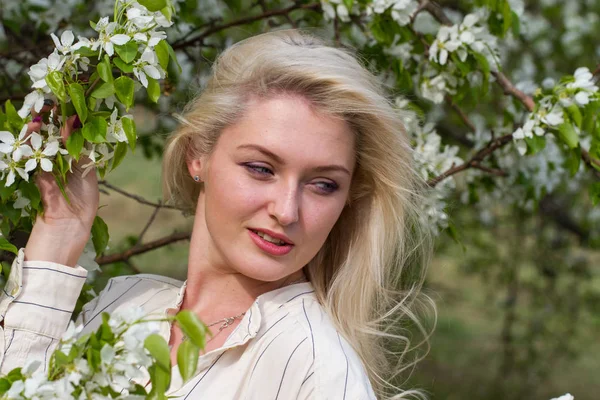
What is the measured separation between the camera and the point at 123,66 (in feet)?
5.83

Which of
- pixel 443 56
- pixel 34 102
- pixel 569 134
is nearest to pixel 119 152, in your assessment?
pixel 34 102

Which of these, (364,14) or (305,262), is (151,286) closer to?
(305,262)

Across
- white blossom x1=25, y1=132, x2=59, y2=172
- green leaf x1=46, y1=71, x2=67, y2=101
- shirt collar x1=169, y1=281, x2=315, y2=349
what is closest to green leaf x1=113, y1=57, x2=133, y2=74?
green leaf x1=46, y1=71, x2=67, y2=101

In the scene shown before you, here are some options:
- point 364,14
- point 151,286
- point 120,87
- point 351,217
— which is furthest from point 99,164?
point 364,14

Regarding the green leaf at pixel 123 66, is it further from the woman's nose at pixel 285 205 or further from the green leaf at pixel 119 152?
the woman's nose at pixel 285 205

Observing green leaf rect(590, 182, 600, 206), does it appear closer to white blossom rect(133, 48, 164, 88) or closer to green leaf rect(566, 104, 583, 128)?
green leaf rect(566, 104, 583, 128)

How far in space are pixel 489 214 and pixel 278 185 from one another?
3.90 metres

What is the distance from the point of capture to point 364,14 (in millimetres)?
2705

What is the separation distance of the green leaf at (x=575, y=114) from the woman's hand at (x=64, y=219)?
1.20 metres

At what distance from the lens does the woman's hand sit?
1.98 metres

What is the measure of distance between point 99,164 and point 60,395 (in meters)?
0.71

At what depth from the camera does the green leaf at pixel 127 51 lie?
176cm

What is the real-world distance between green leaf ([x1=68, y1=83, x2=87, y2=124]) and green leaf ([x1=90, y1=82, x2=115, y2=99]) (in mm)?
29

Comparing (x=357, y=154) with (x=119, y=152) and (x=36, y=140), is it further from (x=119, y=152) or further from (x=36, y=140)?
(x=36, y=140)
